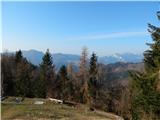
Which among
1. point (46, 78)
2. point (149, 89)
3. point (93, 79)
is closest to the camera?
point (149, 89)

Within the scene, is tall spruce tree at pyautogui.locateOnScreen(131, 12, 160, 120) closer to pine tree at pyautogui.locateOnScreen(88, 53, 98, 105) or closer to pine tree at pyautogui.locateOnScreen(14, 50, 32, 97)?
pine tree at pyautogui.locateOnScreen(88, 53, 98, 105)

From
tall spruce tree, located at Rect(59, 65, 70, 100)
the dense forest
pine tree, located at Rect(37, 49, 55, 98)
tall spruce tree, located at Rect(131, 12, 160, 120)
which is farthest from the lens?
tall spruce tree, located at Rect(59, 65, 70, 100)

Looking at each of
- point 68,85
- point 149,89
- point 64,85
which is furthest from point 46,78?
point 149,89

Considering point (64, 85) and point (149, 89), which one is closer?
point (149, 89)

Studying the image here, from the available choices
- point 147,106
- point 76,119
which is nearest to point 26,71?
point 76,119

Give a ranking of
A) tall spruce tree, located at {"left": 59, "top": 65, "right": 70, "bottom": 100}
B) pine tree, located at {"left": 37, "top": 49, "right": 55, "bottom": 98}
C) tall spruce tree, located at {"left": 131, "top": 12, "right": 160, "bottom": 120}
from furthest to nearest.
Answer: tall spruce tree, located at {"left": 59, "top": 65, "right": 70, "bottom": 100} → pine tree, located at {"left": 37, "top": 49, "right": 55, "bottom": 98} → tall spruce tree, located at {"left": 131, "top": 12, "right": 160, "bottom": 120}

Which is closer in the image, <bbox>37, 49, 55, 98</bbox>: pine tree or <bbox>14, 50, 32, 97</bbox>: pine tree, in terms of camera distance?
<bbox>14, 50, 32, 97</bbox>: pine tree

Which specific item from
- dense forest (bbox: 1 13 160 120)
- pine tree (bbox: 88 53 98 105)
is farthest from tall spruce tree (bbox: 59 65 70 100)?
pine tree (bbox: 88 53 98 105)

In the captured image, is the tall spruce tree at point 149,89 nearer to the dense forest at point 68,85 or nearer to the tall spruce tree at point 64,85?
the dense forest at point 68,85

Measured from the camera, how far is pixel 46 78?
92.2 m

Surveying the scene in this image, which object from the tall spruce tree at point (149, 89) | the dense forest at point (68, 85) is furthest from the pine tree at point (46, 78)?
the tall spruce tree at point (149, 89)

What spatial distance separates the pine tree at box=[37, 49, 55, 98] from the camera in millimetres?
84556

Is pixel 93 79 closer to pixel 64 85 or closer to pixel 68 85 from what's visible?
pixel 68 85

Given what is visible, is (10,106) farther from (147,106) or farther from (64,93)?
(64,93)
